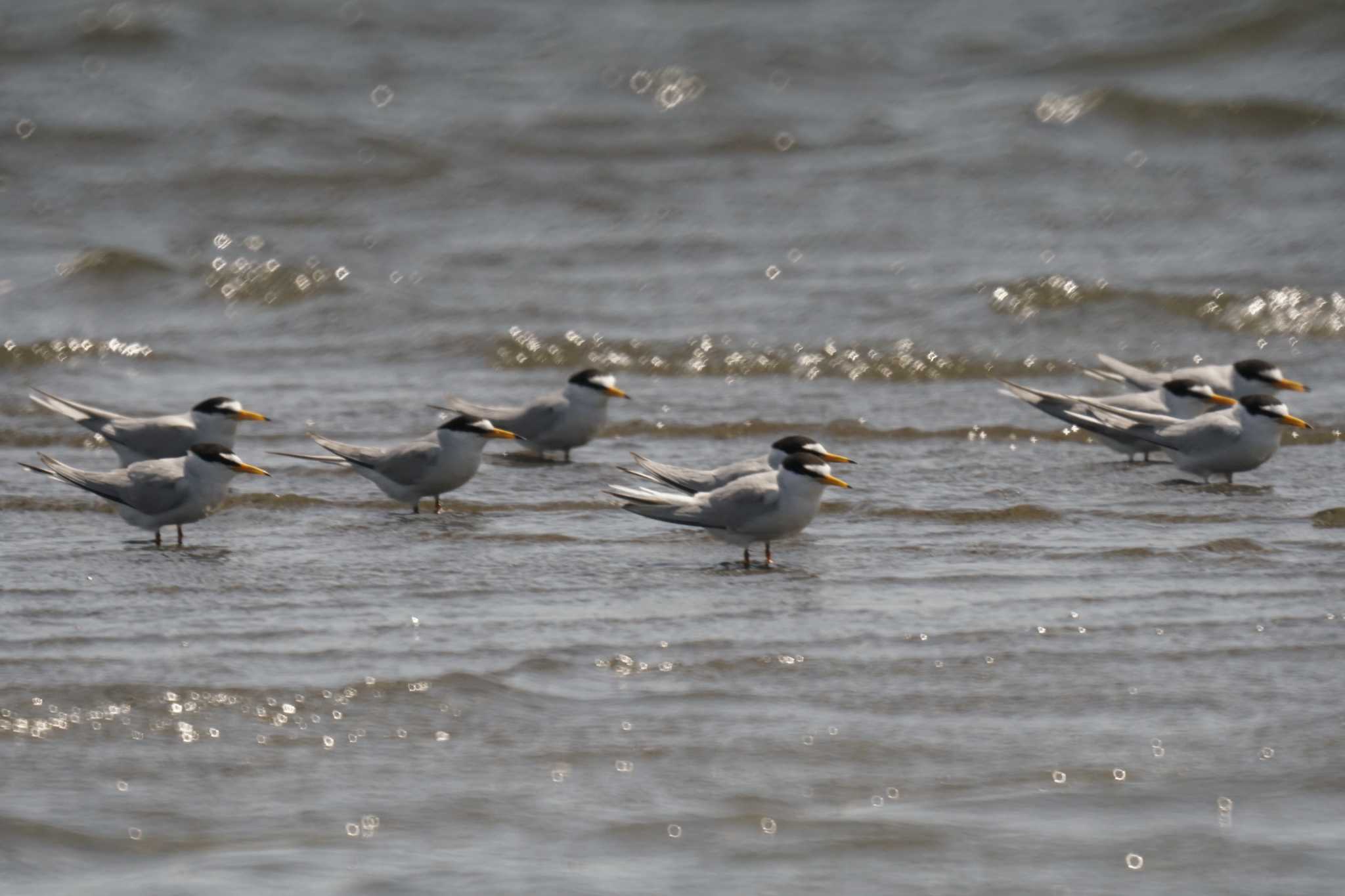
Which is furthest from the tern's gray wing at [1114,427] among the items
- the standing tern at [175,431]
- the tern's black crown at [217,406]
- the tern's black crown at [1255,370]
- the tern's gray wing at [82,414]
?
the tern's gray wing at [82,414]

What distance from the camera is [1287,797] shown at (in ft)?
16.5

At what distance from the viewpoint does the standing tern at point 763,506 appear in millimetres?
7734

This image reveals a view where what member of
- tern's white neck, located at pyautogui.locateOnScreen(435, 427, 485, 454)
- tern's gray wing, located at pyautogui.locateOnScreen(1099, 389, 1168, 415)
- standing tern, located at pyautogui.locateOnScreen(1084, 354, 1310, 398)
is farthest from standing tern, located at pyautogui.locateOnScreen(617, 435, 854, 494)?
standing tern, located at pyautogui.locateOnScreen(1084, 354, 1310, 398)

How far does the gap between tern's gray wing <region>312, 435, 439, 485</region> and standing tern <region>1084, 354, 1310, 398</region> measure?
4338 mm

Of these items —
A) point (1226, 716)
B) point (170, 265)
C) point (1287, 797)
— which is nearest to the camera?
point (1287, 797)

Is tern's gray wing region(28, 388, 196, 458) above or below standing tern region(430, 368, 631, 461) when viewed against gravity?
below

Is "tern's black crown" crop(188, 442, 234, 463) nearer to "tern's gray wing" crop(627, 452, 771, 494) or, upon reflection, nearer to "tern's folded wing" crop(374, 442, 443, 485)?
"tern's folded wing" crop(374, 442, 443, 485)

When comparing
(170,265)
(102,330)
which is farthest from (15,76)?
(102,330)

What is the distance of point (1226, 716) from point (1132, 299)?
324 inches

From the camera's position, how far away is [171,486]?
27.1ft

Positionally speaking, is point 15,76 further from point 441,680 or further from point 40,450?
point 441,680

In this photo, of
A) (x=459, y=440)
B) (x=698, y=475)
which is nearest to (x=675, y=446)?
(x=698, y=475)

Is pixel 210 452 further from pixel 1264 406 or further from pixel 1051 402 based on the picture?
pixel 1264 406

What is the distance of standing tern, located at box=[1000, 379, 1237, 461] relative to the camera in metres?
10.3
